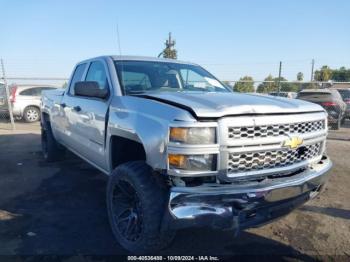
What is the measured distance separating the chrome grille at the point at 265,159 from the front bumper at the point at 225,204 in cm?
14

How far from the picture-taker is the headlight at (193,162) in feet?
8.75

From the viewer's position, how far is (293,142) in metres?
3.04

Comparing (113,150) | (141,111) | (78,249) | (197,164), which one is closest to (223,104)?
(197,164)

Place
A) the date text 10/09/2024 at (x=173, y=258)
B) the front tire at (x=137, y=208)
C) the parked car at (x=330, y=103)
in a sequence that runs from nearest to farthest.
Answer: the front tire at (x=137, y=208) → the date text 10/09/2024 at (x=173, y=258) → the parked car at (x=330, y=103)

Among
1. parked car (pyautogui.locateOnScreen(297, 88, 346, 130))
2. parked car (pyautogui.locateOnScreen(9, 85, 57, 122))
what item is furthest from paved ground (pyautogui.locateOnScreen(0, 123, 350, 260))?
parked car (pyautogui.locateOnScreen(9, 85, 57, 122))

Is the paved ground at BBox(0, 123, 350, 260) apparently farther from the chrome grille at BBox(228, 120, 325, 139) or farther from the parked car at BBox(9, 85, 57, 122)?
the parked car at BBox(9, 85, 57, 122)

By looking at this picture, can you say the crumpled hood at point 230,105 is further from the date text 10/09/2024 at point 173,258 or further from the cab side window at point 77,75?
the cab side window at point 77,75

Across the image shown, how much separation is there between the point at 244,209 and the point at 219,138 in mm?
588

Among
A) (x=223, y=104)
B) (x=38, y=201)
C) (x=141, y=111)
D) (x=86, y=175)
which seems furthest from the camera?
(x=86, y=175)

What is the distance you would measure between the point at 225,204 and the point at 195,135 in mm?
568

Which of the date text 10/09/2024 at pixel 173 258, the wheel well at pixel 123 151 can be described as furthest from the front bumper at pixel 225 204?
the wheel well at pixel 123 151

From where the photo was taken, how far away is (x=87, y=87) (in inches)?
148

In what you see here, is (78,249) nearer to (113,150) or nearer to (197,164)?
(113,150)

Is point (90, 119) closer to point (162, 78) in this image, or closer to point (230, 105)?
point (162, 78)
